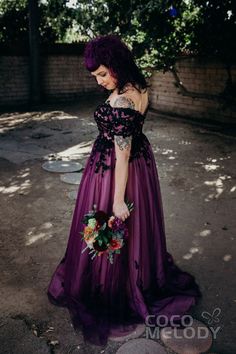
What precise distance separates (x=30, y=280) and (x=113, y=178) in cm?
155

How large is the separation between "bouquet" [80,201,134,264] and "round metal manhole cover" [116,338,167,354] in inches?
26.5

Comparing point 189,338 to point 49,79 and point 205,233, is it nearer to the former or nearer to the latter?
point 205,233

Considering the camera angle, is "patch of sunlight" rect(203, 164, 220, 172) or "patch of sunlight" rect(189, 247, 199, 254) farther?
"patch of sunlight" rect(203, 164, 220, 172)

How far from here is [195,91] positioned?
11289mm

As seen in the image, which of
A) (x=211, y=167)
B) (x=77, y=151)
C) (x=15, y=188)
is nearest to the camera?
(x=15, y=188)

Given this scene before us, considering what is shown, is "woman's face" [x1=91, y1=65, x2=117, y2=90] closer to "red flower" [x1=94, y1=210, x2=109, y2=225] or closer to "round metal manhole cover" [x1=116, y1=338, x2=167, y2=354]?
"red flower" [x1=94, y1=210, x2=109, y2=225]

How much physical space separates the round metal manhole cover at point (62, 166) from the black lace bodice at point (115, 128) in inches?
161

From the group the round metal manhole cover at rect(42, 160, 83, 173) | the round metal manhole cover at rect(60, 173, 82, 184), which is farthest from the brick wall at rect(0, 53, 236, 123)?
the round metal manhole cover at rect(60, 173, 82, 184)

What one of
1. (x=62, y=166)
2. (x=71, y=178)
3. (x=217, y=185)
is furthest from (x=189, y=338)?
(x=62, y=166)

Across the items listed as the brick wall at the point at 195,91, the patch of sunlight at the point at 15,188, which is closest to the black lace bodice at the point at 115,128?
the patch of sunlight at the point at 15,188

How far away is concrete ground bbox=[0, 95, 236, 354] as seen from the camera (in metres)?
2.84

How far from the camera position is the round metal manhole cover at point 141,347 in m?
2.58

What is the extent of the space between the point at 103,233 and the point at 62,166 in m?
4.65

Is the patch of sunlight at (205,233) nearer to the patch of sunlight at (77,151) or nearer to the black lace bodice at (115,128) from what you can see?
the black lace bodice at (115,128)
